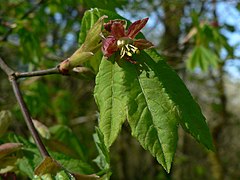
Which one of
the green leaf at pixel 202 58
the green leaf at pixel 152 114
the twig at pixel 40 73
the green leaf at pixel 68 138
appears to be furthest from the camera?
the green leaf at pixel 202 58

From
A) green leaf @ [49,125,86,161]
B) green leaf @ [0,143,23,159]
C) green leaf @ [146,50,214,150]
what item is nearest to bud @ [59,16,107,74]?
green leaf @ [146,50,214,150]

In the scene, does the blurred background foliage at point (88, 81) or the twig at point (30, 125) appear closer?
the twig at point (30, 125)

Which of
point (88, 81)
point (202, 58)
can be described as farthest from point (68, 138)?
point (202, 58)

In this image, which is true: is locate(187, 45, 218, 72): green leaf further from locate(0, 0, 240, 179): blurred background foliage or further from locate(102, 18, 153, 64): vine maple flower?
locate(102, 18, 153, 64): vine maple flower

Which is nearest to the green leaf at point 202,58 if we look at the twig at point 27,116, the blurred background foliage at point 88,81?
the blurred background foliage at point 88,81

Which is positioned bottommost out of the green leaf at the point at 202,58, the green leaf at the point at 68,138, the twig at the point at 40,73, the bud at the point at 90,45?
the green leaf at the point at 202,58

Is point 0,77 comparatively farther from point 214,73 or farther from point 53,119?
point 214,73

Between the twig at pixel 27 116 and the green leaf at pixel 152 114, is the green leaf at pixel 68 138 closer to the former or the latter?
the twig at pixel 27 116
